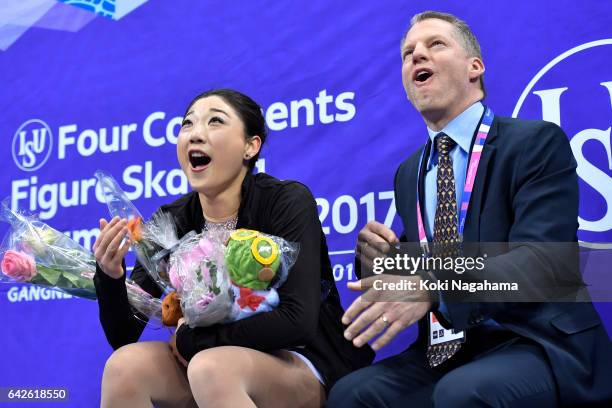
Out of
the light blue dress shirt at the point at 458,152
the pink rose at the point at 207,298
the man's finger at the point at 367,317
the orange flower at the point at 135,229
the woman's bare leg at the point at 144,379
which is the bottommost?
the woman's bare leg at the point at 144,379

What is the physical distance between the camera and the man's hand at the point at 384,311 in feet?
4.96

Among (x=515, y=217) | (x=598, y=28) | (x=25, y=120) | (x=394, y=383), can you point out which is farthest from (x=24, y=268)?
(x=598, y=28)

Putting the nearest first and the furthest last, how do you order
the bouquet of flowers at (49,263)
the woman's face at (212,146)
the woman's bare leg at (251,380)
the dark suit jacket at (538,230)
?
1. the dark suit jacket at (538,230)
2. the woman's bare leg at (251,380)
3. the bouquet of flowers at (49,263)
4. the woman's face at (212,146)

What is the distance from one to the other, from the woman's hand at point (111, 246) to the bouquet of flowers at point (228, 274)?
130 mm

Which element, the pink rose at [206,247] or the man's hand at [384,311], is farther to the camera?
the pink rose at [206,247]

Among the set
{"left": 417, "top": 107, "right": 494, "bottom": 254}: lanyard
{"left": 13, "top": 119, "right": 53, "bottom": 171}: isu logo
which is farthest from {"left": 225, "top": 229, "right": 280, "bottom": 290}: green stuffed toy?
{"left": 13, "top": 119, "right": 53, "bottom": 171}: isu logo

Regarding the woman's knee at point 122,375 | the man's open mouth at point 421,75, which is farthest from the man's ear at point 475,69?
the woman's knee at point 122,375

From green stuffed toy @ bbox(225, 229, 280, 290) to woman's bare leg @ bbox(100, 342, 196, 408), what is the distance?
32cm

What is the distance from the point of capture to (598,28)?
2.31 m

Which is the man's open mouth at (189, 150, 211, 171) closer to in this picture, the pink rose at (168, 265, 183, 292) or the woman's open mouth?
the woman's open mouth

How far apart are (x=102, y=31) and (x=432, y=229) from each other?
5.89 feet

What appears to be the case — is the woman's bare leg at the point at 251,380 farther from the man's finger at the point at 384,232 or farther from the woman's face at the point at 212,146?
the woman's face at the point at 212,146

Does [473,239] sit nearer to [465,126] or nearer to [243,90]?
[465,126]

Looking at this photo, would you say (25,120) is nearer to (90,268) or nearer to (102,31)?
(102,31)
